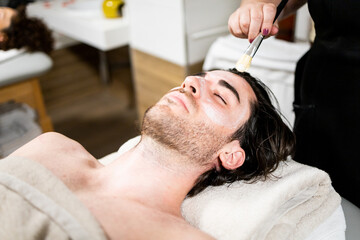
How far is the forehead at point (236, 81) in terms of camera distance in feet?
3.59

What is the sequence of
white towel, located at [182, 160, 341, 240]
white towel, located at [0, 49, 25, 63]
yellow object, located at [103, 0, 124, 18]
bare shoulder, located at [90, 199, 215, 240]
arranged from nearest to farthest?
bare shoulder, located at [90, 199, 215, 240] < white towel, located at [182, 160, 341, 240] < white towel, located at [0, 49, 25, 63] < yellow object, located at [103, 0, 124, 18]

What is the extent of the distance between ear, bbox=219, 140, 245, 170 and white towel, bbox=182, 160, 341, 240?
0.06 meters

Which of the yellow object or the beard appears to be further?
the yellow object

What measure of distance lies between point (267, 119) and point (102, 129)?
1795 millimetres

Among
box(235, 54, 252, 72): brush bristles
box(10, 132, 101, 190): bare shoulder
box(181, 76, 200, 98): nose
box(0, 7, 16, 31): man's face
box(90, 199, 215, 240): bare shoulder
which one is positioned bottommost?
box(90, 199, 215, 240): bare shoulder

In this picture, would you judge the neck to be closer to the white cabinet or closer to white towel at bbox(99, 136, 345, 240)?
white towel at bbox(99, 136, 345, 240)

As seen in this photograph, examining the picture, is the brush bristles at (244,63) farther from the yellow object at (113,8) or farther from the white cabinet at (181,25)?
the yellow object at (113,8)

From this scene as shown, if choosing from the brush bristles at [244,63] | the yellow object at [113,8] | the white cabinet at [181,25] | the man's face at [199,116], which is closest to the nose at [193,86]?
the man's face at [199,116]

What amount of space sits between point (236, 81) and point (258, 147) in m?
0.21

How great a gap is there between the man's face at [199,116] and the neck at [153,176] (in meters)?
0.03

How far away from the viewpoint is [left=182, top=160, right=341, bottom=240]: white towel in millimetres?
902

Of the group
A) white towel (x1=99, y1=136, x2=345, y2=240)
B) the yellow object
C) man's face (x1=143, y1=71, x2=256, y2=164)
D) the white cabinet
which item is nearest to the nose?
man's face (x1=143, y1=71, x2=256, y2=164)

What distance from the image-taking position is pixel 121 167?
1.00m

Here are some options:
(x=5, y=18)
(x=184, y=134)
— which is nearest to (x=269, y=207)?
→ (x=184, y=134)
